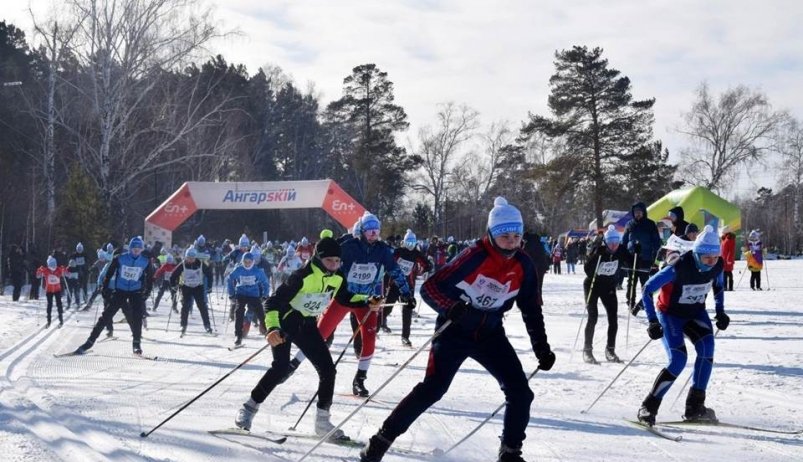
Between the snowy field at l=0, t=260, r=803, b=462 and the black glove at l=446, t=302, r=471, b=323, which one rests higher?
the black glove at l=446, t=302, r=471, b=323

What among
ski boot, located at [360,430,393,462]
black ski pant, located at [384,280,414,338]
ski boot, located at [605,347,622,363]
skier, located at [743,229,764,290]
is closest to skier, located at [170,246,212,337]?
black ski pant, located at [384,280,414,338]

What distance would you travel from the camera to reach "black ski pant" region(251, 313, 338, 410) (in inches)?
245

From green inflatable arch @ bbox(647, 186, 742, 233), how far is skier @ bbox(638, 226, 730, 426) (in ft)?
66.0

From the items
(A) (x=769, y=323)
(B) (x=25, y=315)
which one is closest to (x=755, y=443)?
(A) (x=769, y=323)

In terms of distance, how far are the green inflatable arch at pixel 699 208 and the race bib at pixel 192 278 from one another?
16439 millimetres

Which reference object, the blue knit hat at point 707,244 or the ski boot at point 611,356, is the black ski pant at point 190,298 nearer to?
the ski boot at point 611,356

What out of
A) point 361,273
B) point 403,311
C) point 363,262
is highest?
point 363,262

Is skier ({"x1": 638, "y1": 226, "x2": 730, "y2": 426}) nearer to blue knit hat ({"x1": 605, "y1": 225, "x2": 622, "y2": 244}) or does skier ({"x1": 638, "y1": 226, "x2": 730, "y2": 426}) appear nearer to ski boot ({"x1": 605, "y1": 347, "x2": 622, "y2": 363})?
ski boot ({"x1": 605, "y1": 347, "x2": 622, "y2": 363})

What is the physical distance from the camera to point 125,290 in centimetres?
1204

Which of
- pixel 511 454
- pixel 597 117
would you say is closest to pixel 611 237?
pixel 511 454

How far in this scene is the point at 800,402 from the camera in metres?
7.59

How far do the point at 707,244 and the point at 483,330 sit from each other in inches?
111

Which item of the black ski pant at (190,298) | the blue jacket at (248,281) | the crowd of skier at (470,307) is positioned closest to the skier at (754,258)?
the crowd of skier at (470,307)

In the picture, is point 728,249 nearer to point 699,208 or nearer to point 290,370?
point 699,208
